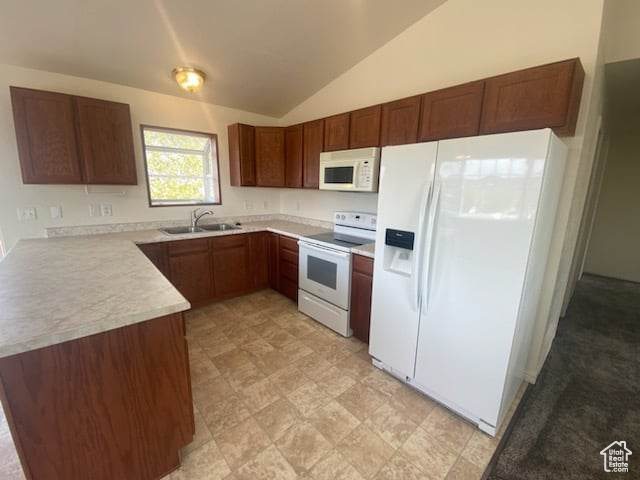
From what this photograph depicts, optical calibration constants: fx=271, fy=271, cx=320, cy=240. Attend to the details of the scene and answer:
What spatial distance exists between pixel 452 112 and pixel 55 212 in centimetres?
375

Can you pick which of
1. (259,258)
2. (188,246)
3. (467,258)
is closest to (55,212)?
(188,246)

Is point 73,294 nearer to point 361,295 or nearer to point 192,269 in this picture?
point 192,269

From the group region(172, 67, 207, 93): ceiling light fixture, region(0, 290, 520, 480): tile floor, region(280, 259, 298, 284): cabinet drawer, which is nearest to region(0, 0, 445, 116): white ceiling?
region(172, 67, 207, 93): ceiling light fixture

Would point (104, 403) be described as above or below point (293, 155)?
below

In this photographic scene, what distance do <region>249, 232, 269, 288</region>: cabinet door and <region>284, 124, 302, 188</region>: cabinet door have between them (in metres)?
0.82

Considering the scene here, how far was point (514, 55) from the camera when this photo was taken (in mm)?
2016

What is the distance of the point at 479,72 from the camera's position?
7.23ft

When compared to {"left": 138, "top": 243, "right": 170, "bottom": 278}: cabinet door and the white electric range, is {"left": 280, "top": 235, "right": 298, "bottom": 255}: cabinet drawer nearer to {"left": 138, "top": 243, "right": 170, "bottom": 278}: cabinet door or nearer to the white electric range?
the white electric range

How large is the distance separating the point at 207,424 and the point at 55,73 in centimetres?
334

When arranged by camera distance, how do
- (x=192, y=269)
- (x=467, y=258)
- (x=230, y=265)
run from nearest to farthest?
(x=467, y=258)
(x=192, y=269)
(x=230, y=265)

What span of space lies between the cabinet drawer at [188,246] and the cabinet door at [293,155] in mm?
1362

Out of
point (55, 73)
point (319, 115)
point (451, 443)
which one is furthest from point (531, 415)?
point (55, 73)

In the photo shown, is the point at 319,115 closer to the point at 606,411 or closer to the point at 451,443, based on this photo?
the point at 451,443

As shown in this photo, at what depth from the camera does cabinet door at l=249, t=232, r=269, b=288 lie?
363cm
